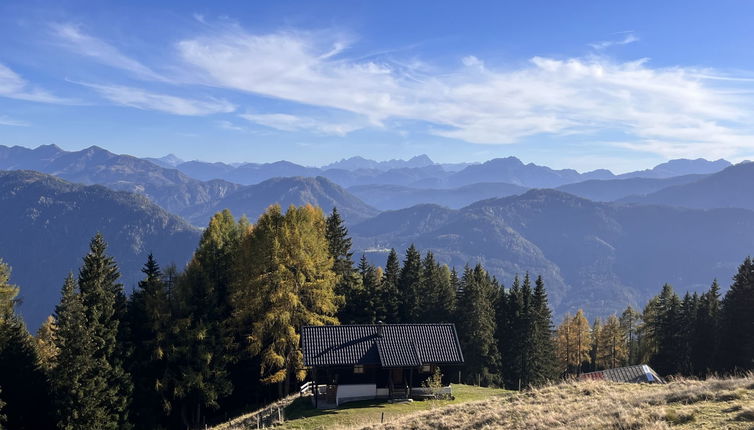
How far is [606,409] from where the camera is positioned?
918 inches

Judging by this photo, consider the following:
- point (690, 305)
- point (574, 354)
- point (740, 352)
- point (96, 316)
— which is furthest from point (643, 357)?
point (96, 316)

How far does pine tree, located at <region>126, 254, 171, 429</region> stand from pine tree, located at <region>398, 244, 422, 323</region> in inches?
1176

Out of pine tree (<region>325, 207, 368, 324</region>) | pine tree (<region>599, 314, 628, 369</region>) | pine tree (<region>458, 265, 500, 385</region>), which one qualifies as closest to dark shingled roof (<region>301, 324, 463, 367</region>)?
pine tree (<region>325, 207, 368, 324</region>)

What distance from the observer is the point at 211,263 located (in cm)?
4819

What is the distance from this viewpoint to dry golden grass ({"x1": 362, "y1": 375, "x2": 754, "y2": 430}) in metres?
20.2

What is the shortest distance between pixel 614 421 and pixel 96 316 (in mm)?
34724

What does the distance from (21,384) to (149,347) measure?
9303mm

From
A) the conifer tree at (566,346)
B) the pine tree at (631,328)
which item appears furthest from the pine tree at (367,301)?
the pine tree at (631,328)

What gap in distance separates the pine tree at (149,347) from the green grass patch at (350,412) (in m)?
11.9

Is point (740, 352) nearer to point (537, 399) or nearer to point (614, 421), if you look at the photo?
point (537, 399)

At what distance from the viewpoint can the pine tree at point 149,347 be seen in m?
42.1

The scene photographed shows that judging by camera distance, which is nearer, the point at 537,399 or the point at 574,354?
the point at 537,399

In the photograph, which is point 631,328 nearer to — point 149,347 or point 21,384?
point 149,347

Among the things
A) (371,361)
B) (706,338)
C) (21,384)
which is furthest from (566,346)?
(21,384)
